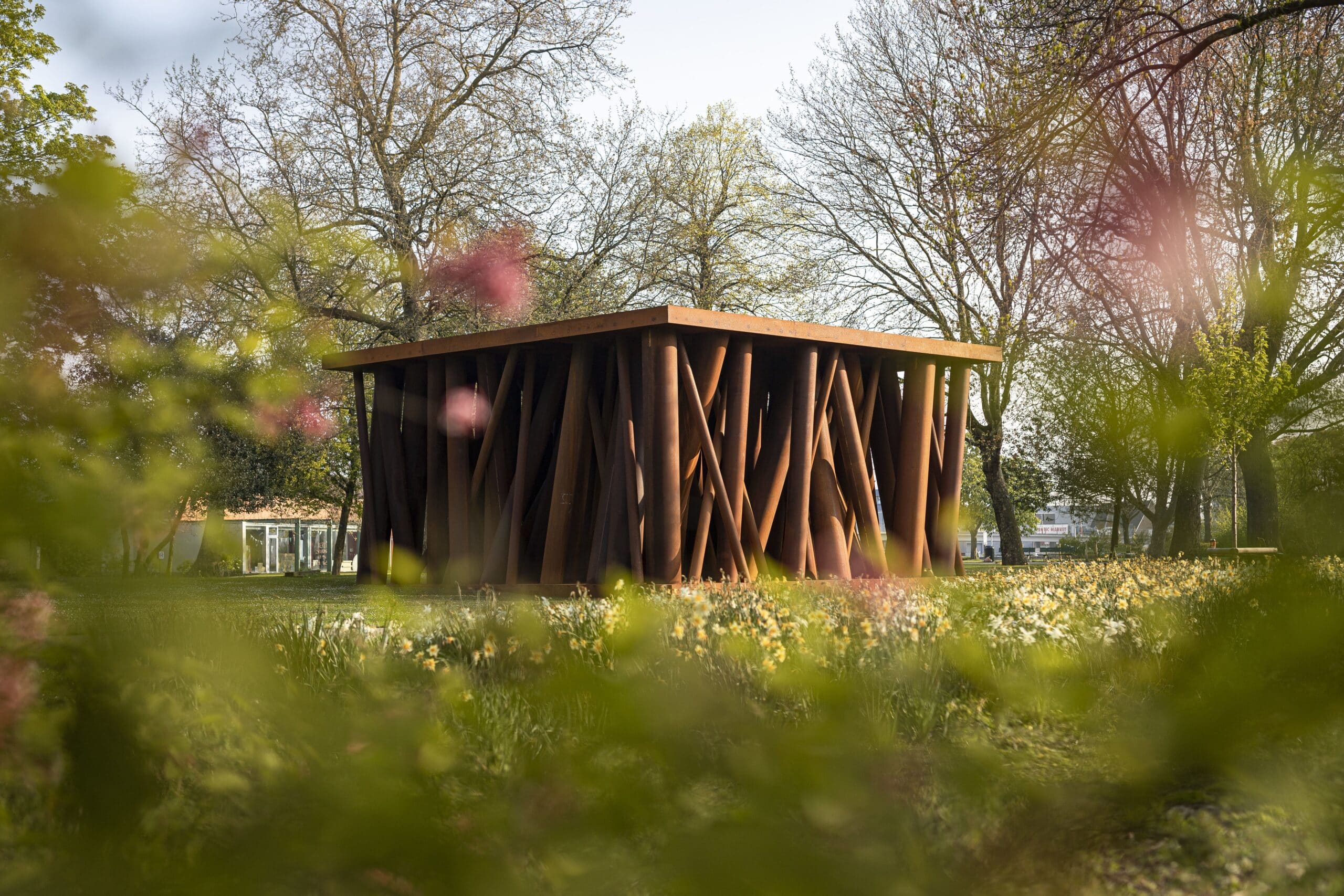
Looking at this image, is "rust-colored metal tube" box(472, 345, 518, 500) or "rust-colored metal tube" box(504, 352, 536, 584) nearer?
"rust-colored metal tube" box(504, 352, 536, 584)

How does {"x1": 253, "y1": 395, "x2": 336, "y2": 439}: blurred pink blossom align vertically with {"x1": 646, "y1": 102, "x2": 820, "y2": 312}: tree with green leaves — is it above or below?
below

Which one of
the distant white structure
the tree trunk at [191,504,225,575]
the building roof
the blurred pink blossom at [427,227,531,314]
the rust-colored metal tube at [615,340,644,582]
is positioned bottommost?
the distant white structure

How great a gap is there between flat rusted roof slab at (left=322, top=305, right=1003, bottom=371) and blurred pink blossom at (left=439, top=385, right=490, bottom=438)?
0.50 meters

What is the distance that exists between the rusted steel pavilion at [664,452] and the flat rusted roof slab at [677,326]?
0.03 m

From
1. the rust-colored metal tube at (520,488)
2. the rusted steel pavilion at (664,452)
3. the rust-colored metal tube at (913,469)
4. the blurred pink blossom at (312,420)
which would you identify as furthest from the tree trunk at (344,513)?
the rust-colored metal tube at (913,469)

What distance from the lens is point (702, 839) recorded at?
12.7ft

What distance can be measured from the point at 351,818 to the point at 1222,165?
1825 centimetres

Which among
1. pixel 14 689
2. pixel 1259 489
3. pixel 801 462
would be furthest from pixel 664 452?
pixel 1259 489

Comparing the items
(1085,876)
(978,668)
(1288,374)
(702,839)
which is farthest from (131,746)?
(1288,374)

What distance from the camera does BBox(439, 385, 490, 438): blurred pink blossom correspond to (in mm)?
11797

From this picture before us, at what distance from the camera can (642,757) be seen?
14.3 ft

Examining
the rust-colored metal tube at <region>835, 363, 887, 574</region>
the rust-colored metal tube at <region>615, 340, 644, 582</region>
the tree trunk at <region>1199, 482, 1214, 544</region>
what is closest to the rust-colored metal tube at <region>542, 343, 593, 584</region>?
the rust-colored metal tube at <region>615, 340, 644, 582</region>

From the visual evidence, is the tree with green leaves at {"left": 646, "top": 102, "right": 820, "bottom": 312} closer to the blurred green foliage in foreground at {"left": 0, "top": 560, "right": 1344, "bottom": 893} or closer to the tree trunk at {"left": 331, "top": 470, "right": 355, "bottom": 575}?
the tree trunk at {"left": 331, "top": 470, "right": 355, "bottom": 575}

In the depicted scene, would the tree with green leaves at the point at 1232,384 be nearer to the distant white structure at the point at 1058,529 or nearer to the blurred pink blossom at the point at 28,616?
the distant white structure at the point at 1058,529
